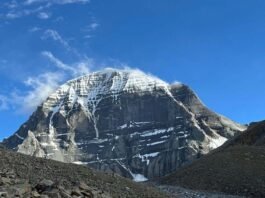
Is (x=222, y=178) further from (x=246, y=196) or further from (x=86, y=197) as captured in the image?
(x=86, y=197)

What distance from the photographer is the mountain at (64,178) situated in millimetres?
22469

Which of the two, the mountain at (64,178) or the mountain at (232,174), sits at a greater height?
the mountain at (232,174)

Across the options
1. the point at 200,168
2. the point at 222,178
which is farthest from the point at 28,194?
the point at 200,168

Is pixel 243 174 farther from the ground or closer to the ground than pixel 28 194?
farther from the ground

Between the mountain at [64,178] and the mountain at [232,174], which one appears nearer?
the mountain at [64,178]

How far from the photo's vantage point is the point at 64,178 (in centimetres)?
2897

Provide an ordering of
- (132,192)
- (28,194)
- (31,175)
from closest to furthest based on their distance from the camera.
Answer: (28,194)
(31,175)
(132,192)

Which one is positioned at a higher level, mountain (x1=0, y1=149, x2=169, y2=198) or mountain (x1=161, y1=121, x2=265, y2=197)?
mountain (x1=161, y1=121, x2=265, y2=197)

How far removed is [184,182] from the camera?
2064 inches

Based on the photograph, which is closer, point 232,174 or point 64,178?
point 64,178

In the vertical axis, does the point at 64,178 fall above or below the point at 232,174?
below

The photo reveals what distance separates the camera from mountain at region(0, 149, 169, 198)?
73.7 ft

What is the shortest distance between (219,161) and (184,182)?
559cm

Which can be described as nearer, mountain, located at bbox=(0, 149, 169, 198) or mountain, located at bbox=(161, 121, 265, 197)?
mountain, located at bbox=(0, 149, 169, 198)
